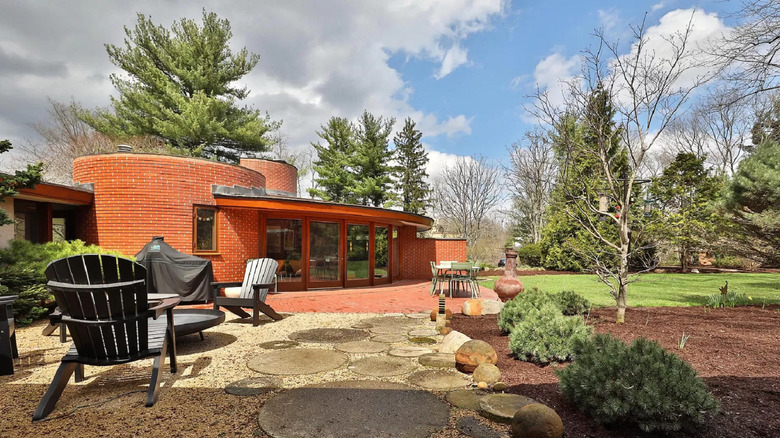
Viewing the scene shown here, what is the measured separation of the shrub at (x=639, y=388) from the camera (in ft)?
6.35

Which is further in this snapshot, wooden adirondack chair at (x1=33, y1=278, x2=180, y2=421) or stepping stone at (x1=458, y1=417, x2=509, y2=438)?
wooden adirondack chair at (x1=33, y1=278, x2=180, y2=421)

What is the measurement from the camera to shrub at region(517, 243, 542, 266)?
19141 millimetres

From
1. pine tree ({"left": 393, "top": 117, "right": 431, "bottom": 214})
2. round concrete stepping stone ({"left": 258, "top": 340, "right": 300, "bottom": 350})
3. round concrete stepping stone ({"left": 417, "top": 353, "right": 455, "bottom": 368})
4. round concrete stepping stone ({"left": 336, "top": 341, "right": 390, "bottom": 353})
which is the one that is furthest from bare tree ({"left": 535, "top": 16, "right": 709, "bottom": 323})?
pine tree ({"left": 393, "top": 117, "right": 431, "bottom": 214})

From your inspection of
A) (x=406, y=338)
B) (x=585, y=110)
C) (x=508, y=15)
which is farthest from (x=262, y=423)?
Result: (x=508, y=15)

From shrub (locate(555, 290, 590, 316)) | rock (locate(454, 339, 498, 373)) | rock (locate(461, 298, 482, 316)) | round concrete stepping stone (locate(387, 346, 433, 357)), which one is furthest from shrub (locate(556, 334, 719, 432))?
rock (locate(461, 298, 482, 316))

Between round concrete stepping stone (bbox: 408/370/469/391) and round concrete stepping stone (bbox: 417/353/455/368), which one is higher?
round concrete stepping stone (bbox: 408/370/469/391)

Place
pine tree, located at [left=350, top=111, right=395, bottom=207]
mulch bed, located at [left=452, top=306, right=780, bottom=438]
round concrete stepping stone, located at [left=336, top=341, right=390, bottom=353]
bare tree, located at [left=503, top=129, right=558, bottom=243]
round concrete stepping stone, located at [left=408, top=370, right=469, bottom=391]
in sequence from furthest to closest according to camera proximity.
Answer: pine tree, located at [left=350, top=111, right=395, bottom=207] < bare tree, located at [left=503, top=129, right=558, bottom=243] < round concrete stepping stone, located at [left=336, top=341, right=390, bottom=353] < round concrete stepping stone, located at [left=408, top=370, right=469, bottom=391] < mulch bed, located at [left=452, top=306, right=780, bottom=438]

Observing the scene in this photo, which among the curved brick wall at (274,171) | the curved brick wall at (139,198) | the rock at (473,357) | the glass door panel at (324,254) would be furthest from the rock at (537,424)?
the curved brick wall at (274,171)

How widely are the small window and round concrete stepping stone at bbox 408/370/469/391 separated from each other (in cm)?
732

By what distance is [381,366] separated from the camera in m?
3.62

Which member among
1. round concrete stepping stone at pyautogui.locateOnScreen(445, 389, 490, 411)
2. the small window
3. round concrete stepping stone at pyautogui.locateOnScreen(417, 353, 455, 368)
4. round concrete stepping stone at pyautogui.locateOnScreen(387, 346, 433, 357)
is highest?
the small window

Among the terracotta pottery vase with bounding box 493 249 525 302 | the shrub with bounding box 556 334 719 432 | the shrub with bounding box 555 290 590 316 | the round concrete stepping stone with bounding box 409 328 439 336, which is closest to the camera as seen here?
the shrub with bounding box 556 334 719 432

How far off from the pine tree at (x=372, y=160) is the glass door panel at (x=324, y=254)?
1477cm

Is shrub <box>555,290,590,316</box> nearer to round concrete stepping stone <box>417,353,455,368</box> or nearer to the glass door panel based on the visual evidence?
round concrete stepping stone <box>417,353,455,368</box>
